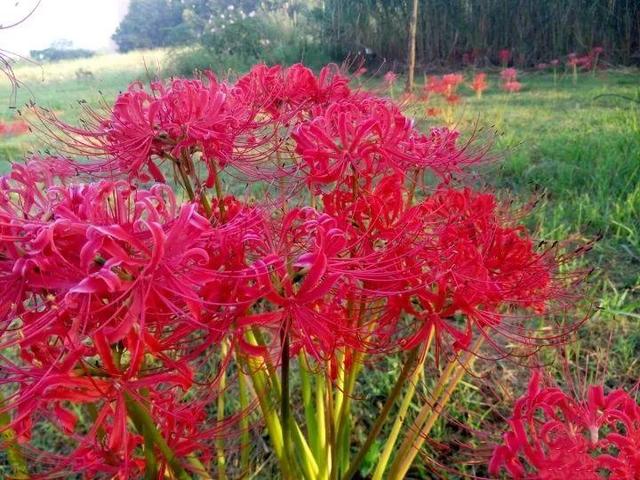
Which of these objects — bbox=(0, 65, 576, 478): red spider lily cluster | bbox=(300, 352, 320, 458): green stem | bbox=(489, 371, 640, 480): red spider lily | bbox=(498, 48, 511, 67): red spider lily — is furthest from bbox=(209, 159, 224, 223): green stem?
bbox=(498, 48, 511, 67): red spider lily

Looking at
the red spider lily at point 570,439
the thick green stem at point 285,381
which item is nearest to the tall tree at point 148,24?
the thick green stem at point 285,381

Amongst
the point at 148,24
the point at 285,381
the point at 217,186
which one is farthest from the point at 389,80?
the point at 148,24

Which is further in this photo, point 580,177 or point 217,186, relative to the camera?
point 580,177

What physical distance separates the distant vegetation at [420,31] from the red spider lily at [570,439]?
829cm

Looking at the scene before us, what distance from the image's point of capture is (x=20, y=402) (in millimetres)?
685

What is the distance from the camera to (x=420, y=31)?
9.66 metres

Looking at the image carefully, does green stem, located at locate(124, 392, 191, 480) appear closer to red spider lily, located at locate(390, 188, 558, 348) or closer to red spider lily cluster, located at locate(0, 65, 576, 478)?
red spider lily cluster, located at locate(0, 65, 576, 478)

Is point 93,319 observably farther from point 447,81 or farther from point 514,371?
point 447,81

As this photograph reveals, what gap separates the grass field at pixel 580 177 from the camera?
6.33ft

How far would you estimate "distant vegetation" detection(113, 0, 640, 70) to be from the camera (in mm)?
8570

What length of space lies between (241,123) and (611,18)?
912 cm

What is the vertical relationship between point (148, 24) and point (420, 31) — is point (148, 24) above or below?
above

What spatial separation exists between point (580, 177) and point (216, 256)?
3447 millimetres

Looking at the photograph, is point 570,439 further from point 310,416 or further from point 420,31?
point 420,31
